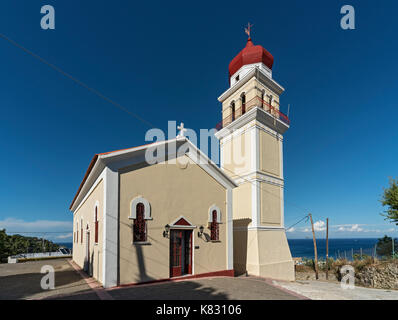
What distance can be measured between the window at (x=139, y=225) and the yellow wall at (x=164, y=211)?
22cm

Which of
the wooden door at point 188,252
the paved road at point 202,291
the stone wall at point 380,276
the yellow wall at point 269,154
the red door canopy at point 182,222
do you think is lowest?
the stone wall at point 380,276

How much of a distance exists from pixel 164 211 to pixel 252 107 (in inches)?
378

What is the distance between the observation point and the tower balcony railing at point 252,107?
16.9m

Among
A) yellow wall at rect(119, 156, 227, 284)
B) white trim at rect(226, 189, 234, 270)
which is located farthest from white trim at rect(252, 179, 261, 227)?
yellow wall at rect(119, 156, 227, 284)

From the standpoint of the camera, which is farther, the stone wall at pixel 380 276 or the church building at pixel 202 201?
the stone wall at pixel 380 276

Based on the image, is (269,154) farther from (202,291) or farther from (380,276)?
(380,276)

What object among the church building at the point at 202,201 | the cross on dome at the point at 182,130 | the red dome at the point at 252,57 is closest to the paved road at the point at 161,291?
the church building at the point at 202,201

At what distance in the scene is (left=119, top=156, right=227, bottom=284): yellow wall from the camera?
31.9 feet

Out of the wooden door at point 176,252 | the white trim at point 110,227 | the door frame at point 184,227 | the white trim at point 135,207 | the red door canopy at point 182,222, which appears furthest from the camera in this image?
the red door canopy at point 182,222

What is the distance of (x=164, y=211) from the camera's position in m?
11.0

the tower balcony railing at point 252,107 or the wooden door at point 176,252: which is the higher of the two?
the tower balcony railing at point 252,107

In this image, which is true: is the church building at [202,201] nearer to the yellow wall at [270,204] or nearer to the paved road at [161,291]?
the yellow wall at [270,204]

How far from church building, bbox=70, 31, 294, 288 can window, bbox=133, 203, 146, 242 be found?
39mm
